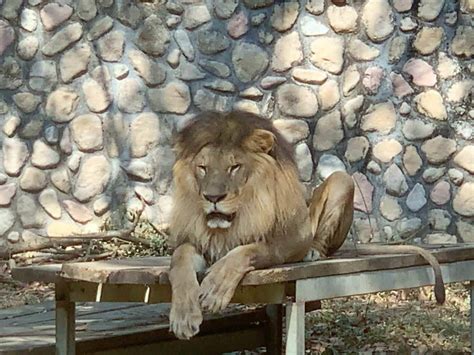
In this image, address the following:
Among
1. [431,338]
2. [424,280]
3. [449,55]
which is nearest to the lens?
[424,280]

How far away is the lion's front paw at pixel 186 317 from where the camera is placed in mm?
4207

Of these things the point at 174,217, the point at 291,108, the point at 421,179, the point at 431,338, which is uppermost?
the point at 291,108

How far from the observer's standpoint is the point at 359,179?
27.1ft

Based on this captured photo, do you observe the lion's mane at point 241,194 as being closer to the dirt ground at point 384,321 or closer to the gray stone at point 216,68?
the dirt ground at point 384,321

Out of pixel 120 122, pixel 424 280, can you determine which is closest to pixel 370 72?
pixel 120 122

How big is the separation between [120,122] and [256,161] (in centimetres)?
388

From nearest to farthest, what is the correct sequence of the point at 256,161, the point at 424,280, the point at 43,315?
the point at 256,161, the point at 424,280, the point at 43,315

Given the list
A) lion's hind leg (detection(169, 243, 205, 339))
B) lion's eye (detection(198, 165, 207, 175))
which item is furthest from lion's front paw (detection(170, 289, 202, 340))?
lion's eye (detection(198, 165, 207, 175))

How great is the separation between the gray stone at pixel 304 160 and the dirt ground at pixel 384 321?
1000mm

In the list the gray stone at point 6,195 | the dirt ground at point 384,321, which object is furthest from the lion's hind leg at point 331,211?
the gray stone at point 6,195

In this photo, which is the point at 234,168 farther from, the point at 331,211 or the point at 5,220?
the point at 5,220

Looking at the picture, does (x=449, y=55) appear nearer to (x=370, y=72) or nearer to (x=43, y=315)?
(x=370, y=72)

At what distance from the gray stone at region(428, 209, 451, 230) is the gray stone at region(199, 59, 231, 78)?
183 cm

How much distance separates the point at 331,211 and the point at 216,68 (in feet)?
10.8
